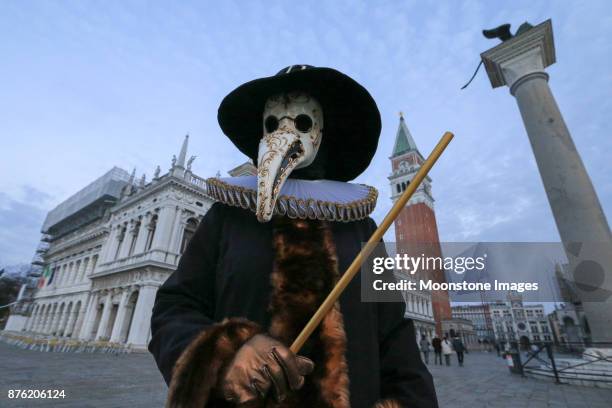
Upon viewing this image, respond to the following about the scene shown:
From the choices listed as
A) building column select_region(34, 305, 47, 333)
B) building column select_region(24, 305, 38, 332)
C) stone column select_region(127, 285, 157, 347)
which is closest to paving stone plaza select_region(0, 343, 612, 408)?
stone column select_region(127, 285, 157, 347)

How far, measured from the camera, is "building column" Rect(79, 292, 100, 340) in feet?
67.7

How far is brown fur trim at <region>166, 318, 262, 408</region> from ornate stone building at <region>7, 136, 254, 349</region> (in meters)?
18.1

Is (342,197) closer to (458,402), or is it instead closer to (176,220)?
(458,402)

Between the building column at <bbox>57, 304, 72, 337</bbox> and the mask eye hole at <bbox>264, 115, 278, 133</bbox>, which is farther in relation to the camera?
the building column at <bbox>57, 304, 72, 337</bbox>

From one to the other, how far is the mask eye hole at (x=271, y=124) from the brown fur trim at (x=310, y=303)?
0.50m

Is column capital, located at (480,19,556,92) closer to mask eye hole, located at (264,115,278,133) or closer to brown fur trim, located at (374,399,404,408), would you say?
mask eye hole, located at (264,115,278,133)

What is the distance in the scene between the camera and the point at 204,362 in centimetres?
74

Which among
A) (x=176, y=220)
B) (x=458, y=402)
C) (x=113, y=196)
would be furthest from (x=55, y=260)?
(x=458, y=402)

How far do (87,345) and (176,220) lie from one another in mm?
7822

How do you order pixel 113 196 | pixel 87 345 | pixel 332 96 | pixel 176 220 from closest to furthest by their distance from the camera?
1. pixel 332 96
2. pixel 87 345
3. pixel 176 220
4. pixel 113 196

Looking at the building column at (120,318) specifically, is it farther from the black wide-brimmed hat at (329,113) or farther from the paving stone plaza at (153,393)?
the black wide-brimmed hat at (329,113)

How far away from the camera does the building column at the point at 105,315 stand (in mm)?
18875

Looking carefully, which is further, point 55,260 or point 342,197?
point 55,260

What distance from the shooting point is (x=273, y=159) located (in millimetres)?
1211
